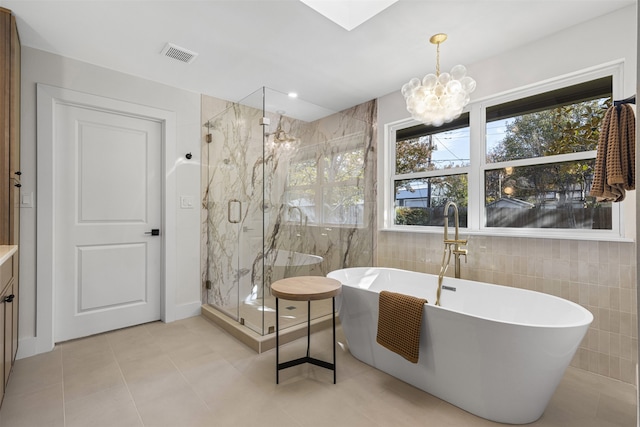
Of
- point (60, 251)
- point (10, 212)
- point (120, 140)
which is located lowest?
point (60, 251)

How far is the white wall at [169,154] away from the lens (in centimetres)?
239

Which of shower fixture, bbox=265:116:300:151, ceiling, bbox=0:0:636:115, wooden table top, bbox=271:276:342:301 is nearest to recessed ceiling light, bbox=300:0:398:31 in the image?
ceiling, bbox=0:0:636:115

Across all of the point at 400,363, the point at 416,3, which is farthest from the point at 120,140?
the point at 400,363

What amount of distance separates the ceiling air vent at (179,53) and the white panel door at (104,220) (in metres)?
0.81

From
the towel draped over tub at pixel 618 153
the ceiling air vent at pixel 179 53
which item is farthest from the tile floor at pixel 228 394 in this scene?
the ceiling air vent at pixel 179 53

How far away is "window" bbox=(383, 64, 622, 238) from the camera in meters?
2.23

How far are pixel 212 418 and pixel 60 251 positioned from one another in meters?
2.04

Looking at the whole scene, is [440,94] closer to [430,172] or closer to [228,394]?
[430,172]

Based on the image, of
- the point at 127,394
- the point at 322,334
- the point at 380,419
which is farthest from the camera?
the point at 322,334

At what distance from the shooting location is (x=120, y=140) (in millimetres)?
2918

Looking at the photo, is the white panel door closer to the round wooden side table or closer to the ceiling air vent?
the ceiling air vent

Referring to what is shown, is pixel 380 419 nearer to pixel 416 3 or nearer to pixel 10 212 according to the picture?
pixel 416 3

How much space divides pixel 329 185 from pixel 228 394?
6.49ft

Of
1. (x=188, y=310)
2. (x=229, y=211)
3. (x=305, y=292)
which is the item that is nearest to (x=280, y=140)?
(x=229, y=211)
